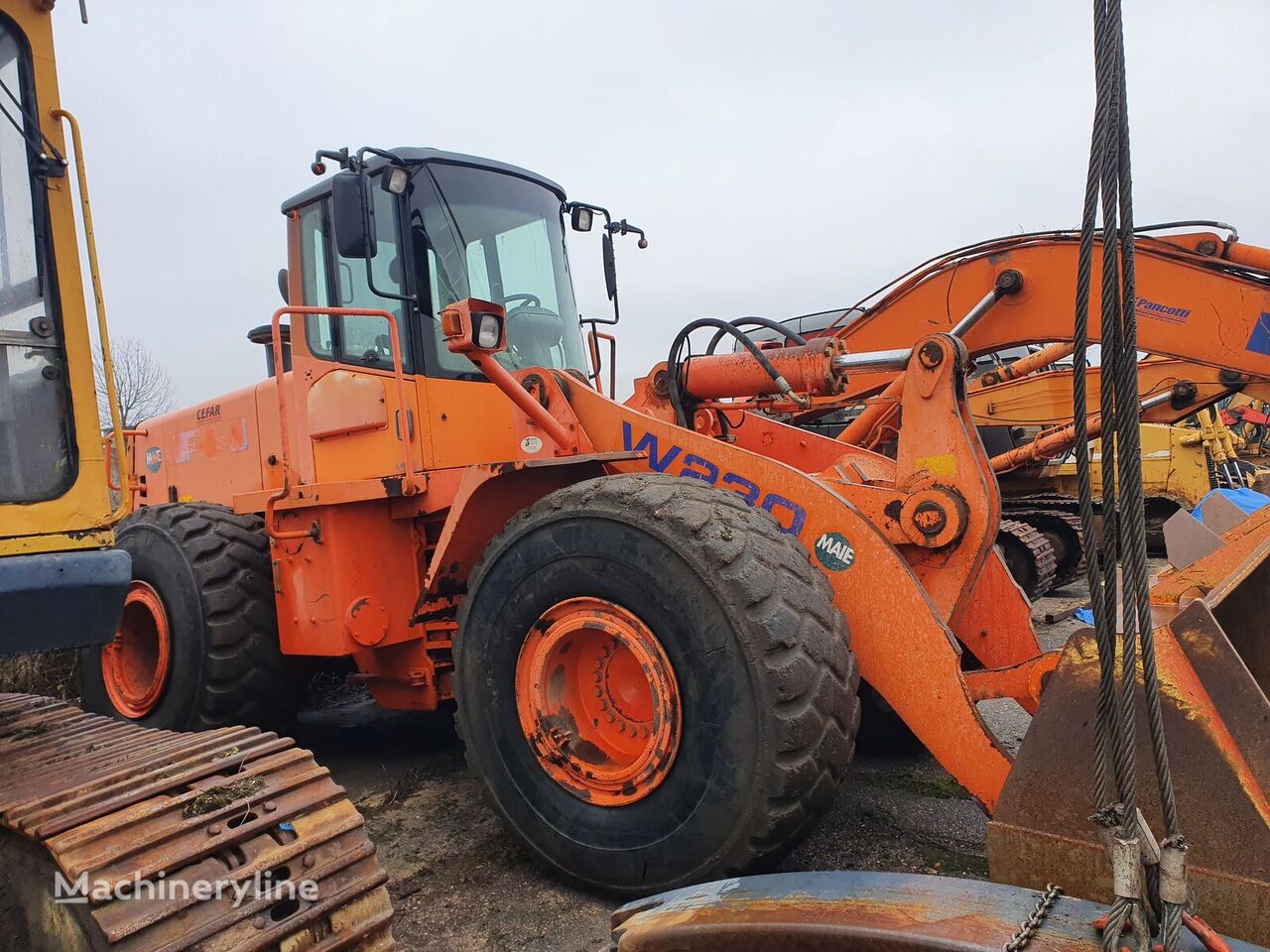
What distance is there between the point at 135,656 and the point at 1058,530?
314 inches

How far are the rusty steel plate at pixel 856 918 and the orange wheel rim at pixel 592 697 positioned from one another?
1.11m

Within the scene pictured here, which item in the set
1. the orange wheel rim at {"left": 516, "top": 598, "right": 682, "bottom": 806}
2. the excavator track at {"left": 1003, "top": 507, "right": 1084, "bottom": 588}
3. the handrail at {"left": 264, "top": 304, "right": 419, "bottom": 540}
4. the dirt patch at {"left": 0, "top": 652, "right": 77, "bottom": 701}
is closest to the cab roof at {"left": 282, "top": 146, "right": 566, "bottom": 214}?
the handrail at {"left": 264, "top": 304, "right": 419, "bottom": 540}

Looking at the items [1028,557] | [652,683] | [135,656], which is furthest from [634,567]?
[1028,557]

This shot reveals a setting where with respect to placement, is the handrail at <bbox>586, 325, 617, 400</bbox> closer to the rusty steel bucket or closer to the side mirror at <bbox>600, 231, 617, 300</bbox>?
the side mirror at <bbox>600, 231, 617, 300</bbox>

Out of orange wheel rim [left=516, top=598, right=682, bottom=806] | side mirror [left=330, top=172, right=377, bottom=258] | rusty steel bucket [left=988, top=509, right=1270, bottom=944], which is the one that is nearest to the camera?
rusty steel bucket [left=988, top=509, right=1270, bottom=944]

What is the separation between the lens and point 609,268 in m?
4.93

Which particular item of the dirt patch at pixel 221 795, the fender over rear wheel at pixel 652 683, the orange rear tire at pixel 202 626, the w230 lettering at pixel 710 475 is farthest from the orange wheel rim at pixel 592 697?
the orange rear tire at pixel 202 626

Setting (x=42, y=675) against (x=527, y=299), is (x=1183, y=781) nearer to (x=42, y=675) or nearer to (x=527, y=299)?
(x=527, y=299)

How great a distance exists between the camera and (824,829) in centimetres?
326

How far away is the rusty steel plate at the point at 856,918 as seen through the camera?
1.27m

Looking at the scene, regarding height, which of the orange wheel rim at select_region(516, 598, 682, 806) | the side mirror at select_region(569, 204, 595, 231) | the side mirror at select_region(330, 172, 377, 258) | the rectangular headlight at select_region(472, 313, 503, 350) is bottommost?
the orange wheel rim at select_region(516, 598, 682, 806)

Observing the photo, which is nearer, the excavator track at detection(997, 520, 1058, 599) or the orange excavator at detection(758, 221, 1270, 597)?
the orange excavator at detection(758, 221, 1270, 597)

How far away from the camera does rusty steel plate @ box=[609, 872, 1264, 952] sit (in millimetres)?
1269

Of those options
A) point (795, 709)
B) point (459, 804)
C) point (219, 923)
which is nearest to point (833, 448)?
point (795, 709)
